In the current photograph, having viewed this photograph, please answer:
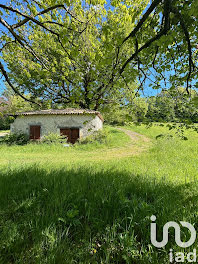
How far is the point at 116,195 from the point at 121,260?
1.14 metres

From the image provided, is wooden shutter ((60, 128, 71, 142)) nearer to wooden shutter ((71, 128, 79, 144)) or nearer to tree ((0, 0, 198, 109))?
wooden shutter ((71, 128, 79, 144))

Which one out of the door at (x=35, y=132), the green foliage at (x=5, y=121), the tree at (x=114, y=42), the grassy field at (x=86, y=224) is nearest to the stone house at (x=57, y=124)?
the door at (x=35, y=132)

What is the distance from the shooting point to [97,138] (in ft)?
48.0

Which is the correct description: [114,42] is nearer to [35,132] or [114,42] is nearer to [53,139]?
[53,139]

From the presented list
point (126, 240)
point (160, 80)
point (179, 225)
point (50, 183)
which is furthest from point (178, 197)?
point (160, 80)

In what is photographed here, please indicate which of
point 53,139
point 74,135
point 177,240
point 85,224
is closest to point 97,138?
point 74,135

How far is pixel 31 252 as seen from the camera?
4.78 ft

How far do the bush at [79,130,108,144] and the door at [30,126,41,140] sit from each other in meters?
5.32

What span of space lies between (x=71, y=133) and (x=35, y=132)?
4399 millimetres

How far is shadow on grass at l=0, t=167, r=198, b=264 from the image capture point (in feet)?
4.70

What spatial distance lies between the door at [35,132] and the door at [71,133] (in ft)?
9.22

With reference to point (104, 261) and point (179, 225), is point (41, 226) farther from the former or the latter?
point (179, 225)

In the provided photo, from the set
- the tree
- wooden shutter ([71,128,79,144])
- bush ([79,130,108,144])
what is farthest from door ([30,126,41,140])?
the tree

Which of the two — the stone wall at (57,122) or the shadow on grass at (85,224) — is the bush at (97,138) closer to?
the stone wall at (57,122)
